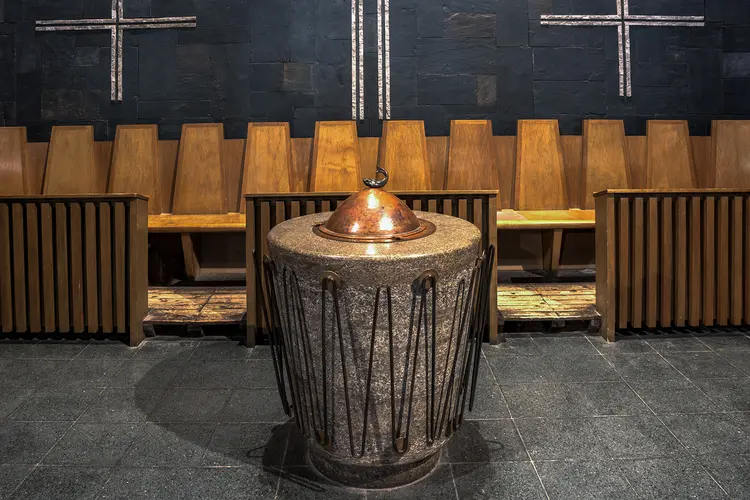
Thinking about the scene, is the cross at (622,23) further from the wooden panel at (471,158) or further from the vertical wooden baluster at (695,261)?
the vertical wooden baluster at (695,261)

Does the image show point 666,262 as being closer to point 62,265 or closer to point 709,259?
point 709,259

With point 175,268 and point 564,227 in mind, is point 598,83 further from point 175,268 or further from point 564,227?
point 175,268

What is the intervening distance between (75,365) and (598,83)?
4511 millimetres

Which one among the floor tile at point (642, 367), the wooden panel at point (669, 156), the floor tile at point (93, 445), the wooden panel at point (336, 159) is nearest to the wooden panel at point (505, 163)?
the wooden panel at point (336, 159)

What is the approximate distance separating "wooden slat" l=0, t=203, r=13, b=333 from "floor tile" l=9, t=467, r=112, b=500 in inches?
63.1

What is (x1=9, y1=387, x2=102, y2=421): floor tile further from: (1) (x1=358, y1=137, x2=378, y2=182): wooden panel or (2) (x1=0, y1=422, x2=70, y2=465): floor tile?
(1) (x1=358, y1=137, x2=378, y2=182): wooden panel

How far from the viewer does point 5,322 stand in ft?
11.0

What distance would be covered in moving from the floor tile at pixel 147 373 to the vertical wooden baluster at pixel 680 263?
109 inches

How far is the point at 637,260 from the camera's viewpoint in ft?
11.1

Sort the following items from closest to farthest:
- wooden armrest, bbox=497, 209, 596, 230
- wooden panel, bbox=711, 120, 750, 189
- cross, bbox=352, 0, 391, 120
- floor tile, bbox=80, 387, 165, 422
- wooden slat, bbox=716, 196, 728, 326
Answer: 1. floor tile, bbox=80, 387, 165, 422
2. wooden slat, bbox=716, 196, 728, 326
3. wooden armrest, bbox=497, 209, 596, 230
4. wooden panel, bbox=711, 120, 750, 189
5. cross, bbox=352, 0, 391, 120

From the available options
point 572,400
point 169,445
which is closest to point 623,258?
point 572,400

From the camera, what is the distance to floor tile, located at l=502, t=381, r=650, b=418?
2.50 metres

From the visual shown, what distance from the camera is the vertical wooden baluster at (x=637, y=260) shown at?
3.38 meters

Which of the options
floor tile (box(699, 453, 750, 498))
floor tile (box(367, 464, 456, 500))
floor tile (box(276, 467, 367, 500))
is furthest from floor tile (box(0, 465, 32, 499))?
floor tile (box(699, 453, 750, 498))
